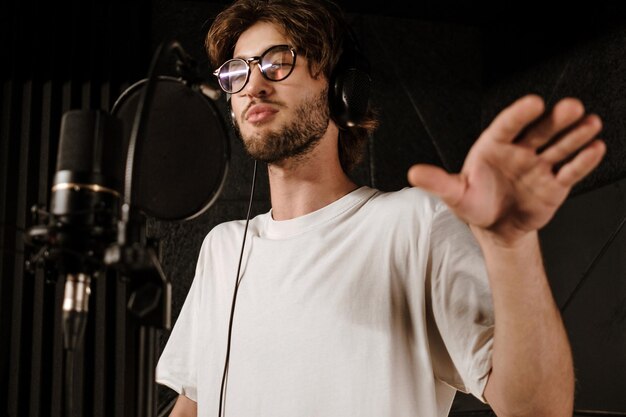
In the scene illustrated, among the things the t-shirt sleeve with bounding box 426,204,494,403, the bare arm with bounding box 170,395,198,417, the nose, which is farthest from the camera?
the bare arm with bounding box 170,395,198,417

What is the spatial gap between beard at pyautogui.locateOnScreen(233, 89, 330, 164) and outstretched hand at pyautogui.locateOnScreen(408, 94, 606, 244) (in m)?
0.75

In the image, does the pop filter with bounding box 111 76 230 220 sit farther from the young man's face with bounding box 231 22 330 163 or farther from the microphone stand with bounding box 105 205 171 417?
the young man's face with bounding box 231 22 330 163

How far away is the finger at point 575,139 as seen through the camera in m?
0.68

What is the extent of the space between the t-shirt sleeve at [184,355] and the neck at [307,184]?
0.97 ft

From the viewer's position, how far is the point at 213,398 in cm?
142

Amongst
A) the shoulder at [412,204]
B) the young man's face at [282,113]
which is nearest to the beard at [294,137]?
the young man's face at [282,113]

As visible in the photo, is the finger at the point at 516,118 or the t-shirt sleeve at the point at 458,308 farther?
the t-shirt sleeve at the point at 458,308

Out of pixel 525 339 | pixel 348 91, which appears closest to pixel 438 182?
pixel 525 339

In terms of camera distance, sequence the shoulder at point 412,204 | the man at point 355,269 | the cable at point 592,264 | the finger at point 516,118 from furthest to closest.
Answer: the cable at point 592,264 → the shoulder at point 412,204 → the man at point 355,269 → the finger at point 516,118

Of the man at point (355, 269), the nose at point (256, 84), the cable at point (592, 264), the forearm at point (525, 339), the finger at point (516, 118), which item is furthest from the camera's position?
the cable at point (592, 264)

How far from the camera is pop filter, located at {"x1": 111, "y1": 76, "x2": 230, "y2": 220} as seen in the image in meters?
0.95

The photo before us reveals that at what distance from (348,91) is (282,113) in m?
0.16

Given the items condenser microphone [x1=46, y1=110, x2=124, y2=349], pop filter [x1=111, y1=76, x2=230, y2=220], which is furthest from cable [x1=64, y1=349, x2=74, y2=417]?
pop filter [x1=111, y1=76, x2=230, y2=220]

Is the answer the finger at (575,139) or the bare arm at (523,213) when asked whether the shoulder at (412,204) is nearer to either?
the bare arm at (523,213)
